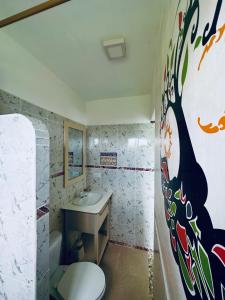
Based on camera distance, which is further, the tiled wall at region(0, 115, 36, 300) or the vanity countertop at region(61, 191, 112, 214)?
the vanity countertop at region(61, 191, 112, 214)

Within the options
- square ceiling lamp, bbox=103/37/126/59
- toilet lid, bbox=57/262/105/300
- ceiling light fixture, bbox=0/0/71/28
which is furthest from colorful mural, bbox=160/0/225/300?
toilet lid, bbox=57/262/105/300

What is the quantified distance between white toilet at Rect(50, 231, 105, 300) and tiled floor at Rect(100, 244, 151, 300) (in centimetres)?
55

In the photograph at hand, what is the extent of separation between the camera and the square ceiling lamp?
1077 mm

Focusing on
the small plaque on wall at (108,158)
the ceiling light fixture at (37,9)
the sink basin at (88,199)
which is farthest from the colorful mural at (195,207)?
the small plaque on wall at (108,158)

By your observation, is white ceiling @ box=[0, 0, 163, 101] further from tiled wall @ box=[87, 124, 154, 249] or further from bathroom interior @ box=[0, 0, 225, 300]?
tiled wall @ box=[87, 124, 154, 249]

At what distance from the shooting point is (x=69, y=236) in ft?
5.74

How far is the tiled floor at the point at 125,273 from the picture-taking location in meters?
1.47

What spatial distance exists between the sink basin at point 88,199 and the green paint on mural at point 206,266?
1723mm

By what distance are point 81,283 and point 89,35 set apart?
79.1 inches

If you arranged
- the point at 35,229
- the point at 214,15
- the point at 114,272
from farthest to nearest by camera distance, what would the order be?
the point at 114,272 < the point at 35,229 < the point at 214,15

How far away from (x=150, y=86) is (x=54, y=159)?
158cm

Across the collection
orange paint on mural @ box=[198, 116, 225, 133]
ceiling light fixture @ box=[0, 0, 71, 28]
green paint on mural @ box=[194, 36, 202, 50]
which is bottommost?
orange paint on mural @ box=[198, 116, 225, 133]

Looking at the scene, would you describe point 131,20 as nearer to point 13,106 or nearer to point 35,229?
point 13,106

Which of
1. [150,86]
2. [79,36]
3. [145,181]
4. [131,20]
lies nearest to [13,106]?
[79,36]
